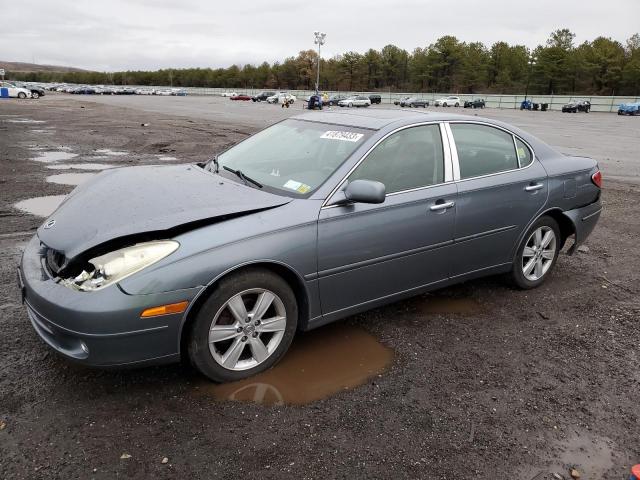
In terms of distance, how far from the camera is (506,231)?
440 cm

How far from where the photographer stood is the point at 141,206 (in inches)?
128

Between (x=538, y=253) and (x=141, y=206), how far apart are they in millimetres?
3544

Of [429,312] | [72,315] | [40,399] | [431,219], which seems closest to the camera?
[72,315]

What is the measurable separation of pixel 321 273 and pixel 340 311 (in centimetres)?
36

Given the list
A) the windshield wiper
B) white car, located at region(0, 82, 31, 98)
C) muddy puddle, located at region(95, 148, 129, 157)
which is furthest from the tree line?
the windshield wiper

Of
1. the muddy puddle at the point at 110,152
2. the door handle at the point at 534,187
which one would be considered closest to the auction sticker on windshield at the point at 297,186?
the door handle at the point at 534,187

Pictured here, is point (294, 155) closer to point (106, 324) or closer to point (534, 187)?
point (106, 324)

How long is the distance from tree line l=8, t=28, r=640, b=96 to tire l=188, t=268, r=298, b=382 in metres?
98.0

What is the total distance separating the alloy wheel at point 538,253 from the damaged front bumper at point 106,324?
127 inches

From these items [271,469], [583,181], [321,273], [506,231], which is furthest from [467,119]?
[271,469]

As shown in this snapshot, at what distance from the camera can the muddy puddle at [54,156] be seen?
11602 mm

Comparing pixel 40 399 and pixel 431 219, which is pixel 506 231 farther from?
pixel 40 399

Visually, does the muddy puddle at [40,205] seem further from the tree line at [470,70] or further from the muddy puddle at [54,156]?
the tree line at [470,70]

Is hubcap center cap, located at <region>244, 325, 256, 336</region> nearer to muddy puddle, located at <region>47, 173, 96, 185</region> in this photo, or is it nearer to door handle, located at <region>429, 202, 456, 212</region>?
door handle, located at <region>429, 202, 456, 212</region>
